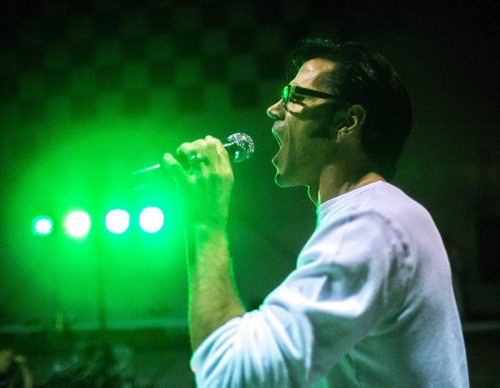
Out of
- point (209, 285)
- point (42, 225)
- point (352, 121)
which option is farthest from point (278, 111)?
point (42, 225)

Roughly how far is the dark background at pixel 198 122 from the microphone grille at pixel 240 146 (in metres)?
3.75

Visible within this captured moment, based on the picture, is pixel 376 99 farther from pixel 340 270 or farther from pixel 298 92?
pixel 340 270

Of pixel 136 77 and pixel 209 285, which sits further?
pixel 136 77

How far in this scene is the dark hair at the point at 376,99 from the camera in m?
0.81

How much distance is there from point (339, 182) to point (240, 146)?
0.37 meters

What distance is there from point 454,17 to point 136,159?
12.6ft

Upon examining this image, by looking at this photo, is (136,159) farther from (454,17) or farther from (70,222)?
(454,17)

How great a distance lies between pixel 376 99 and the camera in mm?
810

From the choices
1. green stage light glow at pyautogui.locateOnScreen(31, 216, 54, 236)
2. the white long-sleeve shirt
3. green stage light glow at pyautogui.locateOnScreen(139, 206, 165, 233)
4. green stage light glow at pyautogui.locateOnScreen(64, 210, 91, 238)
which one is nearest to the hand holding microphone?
the white long-sleeve shirt

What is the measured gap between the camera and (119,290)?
17.6 ft

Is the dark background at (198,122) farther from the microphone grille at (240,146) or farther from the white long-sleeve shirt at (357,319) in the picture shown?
the white long-sleeve shirt at (357,319)

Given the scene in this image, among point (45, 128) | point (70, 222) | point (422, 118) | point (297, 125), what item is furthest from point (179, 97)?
point (297, 125)

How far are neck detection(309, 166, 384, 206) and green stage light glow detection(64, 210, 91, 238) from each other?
3.38m

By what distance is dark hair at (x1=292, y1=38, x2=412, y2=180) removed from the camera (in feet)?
2.66
